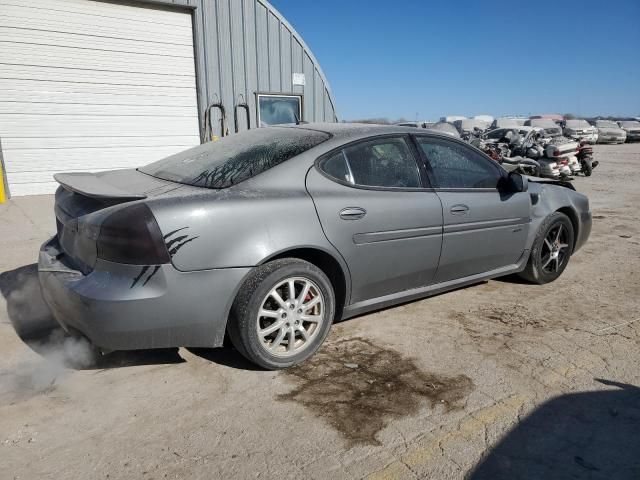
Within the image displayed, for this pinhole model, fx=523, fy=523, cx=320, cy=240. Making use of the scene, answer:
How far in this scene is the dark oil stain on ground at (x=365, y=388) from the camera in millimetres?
2660

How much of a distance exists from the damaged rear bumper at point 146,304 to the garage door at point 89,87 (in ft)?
24.7

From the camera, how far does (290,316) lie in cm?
312

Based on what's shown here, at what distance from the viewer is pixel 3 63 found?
8789 mm

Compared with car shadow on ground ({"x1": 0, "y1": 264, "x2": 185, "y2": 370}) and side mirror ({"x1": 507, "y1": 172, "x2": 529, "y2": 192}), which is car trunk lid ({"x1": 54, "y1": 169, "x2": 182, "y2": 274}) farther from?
side mirror ({"x1": 507, "y1": 172, "x2": 529, "y2": 192})

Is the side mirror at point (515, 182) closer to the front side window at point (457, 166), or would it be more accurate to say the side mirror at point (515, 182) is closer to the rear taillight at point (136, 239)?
the front side window at point (457, 166)

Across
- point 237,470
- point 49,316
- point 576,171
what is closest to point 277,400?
point 237,470

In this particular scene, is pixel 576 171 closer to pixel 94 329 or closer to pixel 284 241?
pixel 284 241

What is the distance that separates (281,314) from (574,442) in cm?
164

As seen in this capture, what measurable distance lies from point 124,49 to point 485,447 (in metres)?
9.83

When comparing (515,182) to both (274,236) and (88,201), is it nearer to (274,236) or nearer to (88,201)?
(274,236)

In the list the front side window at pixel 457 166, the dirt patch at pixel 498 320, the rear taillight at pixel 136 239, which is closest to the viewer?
the rear taillight at pixel 136 239

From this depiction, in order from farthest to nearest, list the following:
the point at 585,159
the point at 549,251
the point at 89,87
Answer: the point at 585,159 < the point at 89,87 < the point at 549,251

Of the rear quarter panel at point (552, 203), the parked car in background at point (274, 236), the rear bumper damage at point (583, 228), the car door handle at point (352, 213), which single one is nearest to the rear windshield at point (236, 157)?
the parked car in background at point (274, 236)

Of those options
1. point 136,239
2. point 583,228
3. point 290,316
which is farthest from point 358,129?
point 583,228
